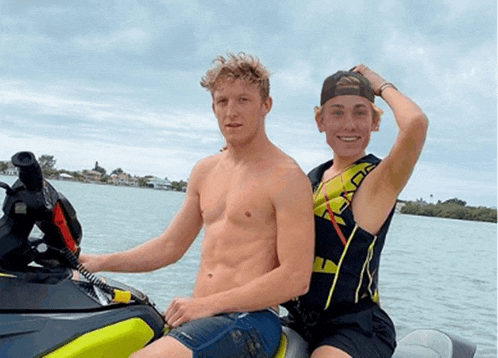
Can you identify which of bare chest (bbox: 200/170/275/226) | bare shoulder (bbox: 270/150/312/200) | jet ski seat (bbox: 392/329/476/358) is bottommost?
jet ski seat (bbox: 392/329/476/358)

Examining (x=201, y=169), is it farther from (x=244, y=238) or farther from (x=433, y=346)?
(x=433, y=346)

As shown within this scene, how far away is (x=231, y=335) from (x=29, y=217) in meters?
0.81

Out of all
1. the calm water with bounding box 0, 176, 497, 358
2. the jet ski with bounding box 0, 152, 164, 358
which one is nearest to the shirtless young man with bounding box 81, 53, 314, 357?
the jet ski with bounding box 0, 152, 164, 358

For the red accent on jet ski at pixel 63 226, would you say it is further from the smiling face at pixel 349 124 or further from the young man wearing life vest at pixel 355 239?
the smiling face at pixel 349 124

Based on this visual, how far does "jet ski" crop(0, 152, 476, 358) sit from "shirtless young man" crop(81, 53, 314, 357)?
0.11 m

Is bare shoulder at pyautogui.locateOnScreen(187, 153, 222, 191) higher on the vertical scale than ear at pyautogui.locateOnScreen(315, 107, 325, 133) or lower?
lower

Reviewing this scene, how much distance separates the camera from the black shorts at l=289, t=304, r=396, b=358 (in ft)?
8.43

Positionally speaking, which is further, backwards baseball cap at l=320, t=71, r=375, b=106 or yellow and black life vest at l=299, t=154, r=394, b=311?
backwards baseball cap at l=320, t=71, r=375, b=106

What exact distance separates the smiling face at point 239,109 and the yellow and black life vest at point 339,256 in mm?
466

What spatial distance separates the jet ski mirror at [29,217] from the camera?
86.2 inches

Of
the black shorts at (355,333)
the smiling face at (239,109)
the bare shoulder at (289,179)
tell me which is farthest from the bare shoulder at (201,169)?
the black shorts at (355,333)

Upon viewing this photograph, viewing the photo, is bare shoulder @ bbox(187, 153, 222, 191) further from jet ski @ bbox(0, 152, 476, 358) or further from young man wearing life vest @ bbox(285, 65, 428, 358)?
jet ski @ bbox(0, 152, 476, 358)

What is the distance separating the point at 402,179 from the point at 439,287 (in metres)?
13.3

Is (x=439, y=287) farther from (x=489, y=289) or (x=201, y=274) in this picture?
(x=201, y=274)
